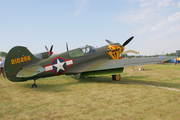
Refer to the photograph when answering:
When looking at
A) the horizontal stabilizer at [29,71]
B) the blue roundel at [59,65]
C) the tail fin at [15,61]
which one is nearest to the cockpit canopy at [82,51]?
the blue roundel at [59,65]

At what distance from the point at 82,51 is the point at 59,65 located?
6.48ft

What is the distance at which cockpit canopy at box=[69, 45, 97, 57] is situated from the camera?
817 cm

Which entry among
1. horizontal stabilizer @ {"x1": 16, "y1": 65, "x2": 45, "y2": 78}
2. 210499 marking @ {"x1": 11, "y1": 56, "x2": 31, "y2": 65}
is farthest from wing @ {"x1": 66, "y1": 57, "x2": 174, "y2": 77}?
210499 marking @ {"x1": 11, "y1": 56, "x2": 31, "y2": 65}

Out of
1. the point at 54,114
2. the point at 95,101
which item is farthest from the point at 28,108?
the point at 95,101

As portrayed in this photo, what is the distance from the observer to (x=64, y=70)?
24.8 ft

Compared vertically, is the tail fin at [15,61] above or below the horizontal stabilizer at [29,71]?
above

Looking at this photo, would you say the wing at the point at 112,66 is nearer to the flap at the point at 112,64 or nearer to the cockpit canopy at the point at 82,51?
the flap at the point at 112,64

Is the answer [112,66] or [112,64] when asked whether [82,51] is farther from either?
[112,66]

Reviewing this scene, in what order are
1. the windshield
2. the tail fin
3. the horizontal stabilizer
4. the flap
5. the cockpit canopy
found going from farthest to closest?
1. the windshield
2. the cockpit canopy
3. the flap
4. the tail fin
5. the horizontal stabilizer

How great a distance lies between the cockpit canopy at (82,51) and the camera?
26.8 feet

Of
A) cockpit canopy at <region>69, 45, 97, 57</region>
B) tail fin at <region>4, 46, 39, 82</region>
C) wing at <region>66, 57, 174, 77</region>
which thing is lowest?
wing at <region>66, 57, 174, 77</region>

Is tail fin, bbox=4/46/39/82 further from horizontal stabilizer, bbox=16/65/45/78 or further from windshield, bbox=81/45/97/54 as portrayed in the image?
windshield, bbox=81/45/97/54

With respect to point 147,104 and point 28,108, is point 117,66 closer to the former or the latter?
point 147,104

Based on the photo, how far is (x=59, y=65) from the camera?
7.36m
